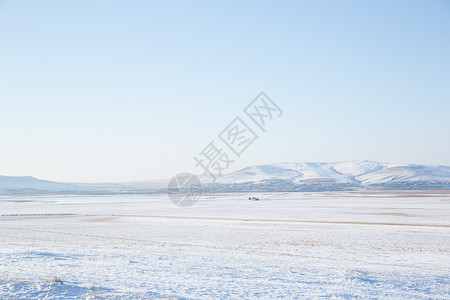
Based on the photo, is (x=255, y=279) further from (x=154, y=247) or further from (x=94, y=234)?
(x=94, y=234)

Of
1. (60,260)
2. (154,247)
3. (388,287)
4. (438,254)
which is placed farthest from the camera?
(154,247)

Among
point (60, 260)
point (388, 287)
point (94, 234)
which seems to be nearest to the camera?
point (388, 287)

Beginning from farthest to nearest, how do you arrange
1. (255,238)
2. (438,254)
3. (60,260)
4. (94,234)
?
(94,234) → (255,238) → (438,254) → (60,260)

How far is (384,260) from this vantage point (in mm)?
18000

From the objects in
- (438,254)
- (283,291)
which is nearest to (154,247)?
(283,291)

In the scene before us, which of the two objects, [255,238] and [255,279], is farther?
[255,238]

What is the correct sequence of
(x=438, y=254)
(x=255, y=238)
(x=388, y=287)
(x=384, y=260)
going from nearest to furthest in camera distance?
(x=388, y=287) < (x=384, y=260) < (x=438, y=254) < (x=255, y=238)

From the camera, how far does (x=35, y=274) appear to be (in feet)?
42.5

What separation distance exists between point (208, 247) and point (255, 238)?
5.70 meters

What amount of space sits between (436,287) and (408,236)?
15.9 metres

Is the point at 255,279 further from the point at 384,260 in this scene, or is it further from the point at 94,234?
the point at 94,234

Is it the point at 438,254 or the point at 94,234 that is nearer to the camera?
the point at 438,254

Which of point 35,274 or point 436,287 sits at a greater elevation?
point 35,274

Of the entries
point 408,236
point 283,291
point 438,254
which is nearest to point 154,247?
point 283,291
